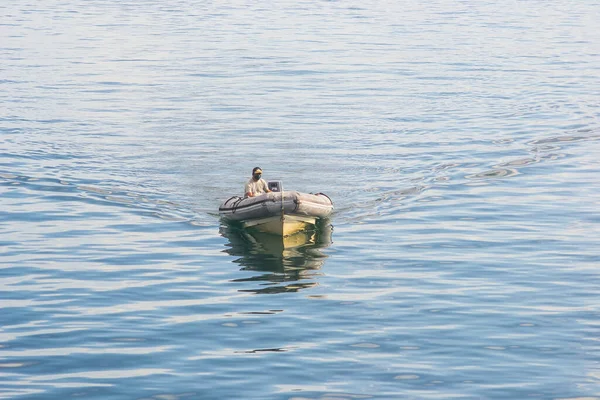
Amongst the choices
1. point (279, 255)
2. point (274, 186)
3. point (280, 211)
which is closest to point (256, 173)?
point (274, 186)

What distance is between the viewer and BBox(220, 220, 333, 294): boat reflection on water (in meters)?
23.4

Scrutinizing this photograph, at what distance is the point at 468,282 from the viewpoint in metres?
23.0

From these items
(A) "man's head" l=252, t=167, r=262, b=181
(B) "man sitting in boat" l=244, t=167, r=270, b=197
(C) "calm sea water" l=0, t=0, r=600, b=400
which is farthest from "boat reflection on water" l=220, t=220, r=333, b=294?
(A) "man's head" l=252, t=167, r=262, b=181

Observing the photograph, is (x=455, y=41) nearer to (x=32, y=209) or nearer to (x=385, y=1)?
(x=385, y=1)

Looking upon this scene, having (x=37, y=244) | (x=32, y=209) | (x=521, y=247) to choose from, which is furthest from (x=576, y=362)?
(x=32, y=209)

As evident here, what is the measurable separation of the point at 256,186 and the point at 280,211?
187 centimetres

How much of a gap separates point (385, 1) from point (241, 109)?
53.1 meters

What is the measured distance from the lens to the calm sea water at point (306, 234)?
A: 1805cm

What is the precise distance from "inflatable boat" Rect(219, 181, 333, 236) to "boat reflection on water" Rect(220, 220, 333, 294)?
0.25m

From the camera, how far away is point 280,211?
26.6m

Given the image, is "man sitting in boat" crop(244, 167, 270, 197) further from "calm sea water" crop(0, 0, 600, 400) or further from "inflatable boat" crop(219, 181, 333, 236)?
"calm sea water" crop(0, 0, 600, 400)

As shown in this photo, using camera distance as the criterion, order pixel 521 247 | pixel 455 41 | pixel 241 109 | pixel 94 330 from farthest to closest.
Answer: pixel 455 41, pixel 241 109, pixel 521 247, pixel 94 330

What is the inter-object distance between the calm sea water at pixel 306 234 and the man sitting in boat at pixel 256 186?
1.17 metres

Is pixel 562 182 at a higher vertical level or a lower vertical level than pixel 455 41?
lower
